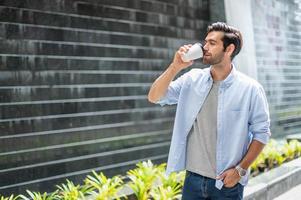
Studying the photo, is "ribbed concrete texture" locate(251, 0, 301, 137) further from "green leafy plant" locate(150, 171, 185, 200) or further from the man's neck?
the man's neck

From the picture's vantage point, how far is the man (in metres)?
3.18

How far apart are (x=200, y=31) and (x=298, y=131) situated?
5.25 meters

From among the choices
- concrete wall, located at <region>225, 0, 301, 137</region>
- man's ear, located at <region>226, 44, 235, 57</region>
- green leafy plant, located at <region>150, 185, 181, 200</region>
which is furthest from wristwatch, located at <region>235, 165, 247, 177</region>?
concrete wall, located at <region>225, 0, 301, 137</region>

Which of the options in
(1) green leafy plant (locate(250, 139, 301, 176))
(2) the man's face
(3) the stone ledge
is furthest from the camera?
(1) green leafy plant (locate(250, 139, 301, 176))

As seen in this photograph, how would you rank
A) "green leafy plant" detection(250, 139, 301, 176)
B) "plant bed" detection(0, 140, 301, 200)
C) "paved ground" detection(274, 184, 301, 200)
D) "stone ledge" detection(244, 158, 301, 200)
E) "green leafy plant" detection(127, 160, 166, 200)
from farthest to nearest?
"green leafy plant" detection(250, 139, 301, 176)
"paved ground" detection(274, 184, 301, 200)
"stone ledge" detection(244, 158, 301, 200)
"green leafy plant" detection(127, 160, 166, 200)
"plant bed" detection(0, 140, 301, 200)

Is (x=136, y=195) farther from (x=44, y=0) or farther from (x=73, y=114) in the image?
(x=44, y=0)

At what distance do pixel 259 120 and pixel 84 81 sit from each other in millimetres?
3848

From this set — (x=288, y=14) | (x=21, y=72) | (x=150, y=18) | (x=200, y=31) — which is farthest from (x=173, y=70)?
(x=288, y=14)

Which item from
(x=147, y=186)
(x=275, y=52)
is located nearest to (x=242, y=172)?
(x=147, y=186)

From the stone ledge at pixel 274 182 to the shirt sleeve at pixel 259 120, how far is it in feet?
8.89

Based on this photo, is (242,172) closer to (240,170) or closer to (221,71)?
(240,170)

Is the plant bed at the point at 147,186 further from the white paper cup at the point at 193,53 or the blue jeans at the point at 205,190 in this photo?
the white paper cup at the point at 193,53

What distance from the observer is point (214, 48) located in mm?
3174

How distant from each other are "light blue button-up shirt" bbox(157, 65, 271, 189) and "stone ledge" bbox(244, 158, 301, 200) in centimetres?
266
